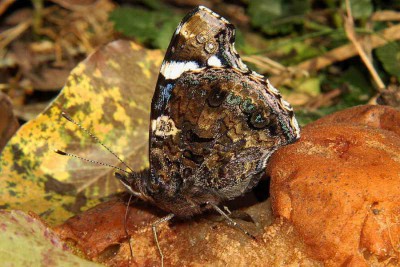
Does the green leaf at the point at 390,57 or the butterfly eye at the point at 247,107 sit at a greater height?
the butterfly eye at the point at 247,107

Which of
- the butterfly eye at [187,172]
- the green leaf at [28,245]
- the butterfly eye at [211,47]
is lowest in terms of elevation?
the green leaf at [28,245]

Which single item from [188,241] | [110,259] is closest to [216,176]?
[188,241]

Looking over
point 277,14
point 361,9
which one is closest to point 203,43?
point 361,9

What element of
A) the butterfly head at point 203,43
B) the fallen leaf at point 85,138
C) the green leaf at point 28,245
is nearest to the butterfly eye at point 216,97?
the butterfly head at point 203,43

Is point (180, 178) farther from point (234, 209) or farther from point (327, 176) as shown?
point (327, 176)

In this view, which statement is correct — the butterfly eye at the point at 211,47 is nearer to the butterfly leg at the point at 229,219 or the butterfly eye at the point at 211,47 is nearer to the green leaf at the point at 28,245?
the butterfly leg at the point at 229,219

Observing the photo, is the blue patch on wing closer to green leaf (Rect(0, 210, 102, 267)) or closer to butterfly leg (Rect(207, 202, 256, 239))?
butterfly leg (Rect(207, 202, 256, 239))

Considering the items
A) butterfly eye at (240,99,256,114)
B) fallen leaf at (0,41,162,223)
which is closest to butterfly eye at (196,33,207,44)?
butterfly eye at (240,99,256,114)
